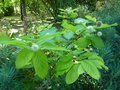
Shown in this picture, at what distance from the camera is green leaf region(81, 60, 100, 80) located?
930mm

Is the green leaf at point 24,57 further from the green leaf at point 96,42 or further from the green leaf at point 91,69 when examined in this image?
the green leaf at point 96,42

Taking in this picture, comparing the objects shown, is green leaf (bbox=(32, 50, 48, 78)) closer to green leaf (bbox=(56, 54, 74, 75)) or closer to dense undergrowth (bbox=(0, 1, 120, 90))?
green leaf (bbox=(56, 54, 74, 75))

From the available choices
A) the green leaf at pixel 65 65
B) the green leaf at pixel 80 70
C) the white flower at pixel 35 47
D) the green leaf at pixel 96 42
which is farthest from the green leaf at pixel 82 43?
the white flower at pixel 35 47

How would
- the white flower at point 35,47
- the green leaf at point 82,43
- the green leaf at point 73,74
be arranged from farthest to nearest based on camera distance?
the green leaf at point 82,43, the green leaf at point 73,74, the white flower at point 35,47

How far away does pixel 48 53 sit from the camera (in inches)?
57.4

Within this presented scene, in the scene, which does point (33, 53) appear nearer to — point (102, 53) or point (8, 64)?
point (8, 64)

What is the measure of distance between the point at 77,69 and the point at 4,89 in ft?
1.96

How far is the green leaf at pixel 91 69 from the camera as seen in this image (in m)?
0.93

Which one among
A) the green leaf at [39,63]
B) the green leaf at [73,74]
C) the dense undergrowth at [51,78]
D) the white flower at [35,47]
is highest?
the white flower at [35,47]

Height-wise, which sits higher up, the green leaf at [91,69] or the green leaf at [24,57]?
the green leaf at [24,57]

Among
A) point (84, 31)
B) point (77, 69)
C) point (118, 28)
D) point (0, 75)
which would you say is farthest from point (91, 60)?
point (118, 28)

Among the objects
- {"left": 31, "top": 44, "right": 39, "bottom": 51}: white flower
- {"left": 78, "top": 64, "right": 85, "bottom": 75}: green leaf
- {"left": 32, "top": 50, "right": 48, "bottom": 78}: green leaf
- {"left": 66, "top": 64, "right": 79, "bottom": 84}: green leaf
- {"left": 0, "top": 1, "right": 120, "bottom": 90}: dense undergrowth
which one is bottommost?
{"left": 0, "top": 1, "right": 120, "bottom": 90}: dense undergrowth

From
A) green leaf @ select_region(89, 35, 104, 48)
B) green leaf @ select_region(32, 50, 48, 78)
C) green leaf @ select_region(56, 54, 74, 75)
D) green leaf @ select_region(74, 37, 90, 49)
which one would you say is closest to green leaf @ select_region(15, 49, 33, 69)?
green leaf @ select_region(32, 50, 48, 78)

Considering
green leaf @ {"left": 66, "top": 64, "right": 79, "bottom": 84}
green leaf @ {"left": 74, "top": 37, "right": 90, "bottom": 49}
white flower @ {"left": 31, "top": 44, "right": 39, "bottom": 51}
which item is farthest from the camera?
green leaf @ {"left": 74, "top": 37, "right": 90, "bottom": 49}
